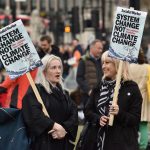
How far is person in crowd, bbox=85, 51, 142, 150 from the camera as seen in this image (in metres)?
7.70

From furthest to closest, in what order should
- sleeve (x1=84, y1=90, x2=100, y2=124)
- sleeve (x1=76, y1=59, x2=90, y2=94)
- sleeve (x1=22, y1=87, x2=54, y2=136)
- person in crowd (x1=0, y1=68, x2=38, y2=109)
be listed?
sleeve (x1=76, y1=59, x2=90, y2=94) < person in crowd (x1=0, y1=68, x2=38, y2=109) < sleeve (x1=84, y1=90, x2=100, y2=124) < sleeve (x1=22, y1=87, x2=54, y2=136)

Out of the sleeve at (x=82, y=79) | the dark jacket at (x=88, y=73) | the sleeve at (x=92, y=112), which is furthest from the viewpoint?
the sleeve at (x=82, y=79)

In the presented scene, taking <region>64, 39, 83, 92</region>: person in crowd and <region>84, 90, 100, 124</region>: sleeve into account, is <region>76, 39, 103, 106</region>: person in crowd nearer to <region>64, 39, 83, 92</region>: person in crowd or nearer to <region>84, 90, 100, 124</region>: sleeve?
<region>84, 90, 100, 124</region>: sleeve

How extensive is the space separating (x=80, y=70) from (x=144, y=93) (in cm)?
378

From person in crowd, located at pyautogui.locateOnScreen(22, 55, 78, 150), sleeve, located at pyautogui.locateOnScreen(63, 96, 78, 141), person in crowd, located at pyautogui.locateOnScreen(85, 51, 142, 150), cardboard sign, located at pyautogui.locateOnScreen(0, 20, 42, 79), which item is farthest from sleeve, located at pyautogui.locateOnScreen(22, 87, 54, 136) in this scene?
person in crowd, located at pyautogui.locateOnScreen(85, 51, 142, 150)

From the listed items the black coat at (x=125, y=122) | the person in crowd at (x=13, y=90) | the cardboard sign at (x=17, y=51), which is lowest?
the person in crowd at (x=13, y=90)

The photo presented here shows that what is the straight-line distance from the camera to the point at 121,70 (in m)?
7.66

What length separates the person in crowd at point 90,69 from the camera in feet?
42.9

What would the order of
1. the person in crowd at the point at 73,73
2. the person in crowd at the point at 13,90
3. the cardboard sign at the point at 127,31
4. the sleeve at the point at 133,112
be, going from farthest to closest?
the person in crowd at the point at 73,73 < the person in crowd at the point at 13,90 < the cardboard sign at the point at 127,31 < the sleeve at the point at 133,112

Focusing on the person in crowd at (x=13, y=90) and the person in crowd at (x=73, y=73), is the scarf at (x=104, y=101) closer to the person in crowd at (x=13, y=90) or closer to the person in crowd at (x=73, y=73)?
the person in crowd at (x=13, y=90)

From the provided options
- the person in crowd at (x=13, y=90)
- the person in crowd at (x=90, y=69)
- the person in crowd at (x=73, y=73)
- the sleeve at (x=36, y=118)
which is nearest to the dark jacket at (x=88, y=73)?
the person in crowd at (x=90, y=69)

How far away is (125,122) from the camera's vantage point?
7.67 m

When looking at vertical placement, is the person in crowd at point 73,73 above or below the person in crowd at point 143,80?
below

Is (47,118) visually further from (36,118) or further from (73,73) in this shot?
(73,73)
